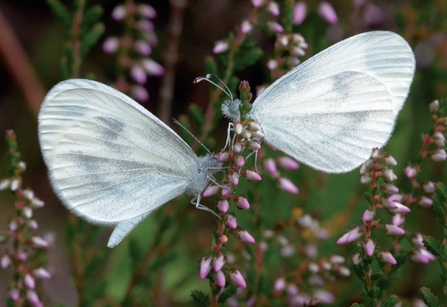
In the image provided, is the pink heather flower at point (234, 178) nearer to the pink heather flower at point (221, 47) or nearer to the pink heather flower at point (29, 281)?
the pink heather flower at point (221, 47)

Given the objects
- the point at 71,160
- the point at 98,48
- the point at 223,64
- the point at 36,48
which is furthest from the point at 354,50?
the point at 36,48

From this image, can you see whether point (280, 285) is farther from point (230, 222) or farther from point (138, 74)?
point (138, 74)

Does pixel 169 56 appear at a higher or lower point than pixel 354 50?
lower

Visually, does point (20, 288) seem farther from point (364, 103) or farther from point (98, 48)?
point (98, 48)

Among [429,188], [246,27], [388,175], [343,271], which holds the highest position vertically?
[246,27]

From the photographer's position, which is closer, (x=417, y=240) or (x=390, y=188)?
(x=390, y=188)

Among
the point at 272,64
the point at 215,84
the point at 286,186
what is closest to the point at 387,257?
the point at 286,186

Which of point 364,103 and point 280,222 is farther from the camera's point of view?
point 280,222
